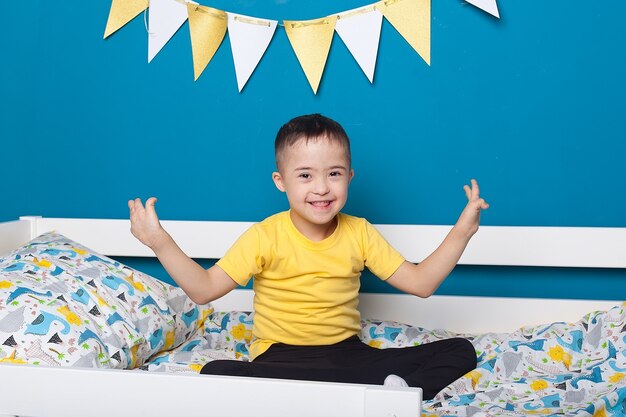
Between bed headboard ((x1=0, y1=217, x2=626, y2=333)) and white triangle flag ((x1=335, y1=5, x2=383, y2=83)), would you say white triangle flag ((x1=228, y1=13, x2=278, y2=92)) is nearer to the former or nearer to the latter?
white triangle flag ((x1=335, y1=5, x2=383, y2=83))

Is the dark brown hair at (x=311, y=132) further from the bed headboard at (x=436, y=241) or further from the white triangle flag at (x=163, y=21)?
the white triangle flag at (x=163, y=21)

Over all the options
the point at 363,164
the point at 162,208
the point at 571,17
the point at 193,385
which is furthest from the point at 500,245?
the point at 193,385

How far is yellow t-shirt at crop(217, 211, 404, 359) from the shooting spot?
157 centimetres

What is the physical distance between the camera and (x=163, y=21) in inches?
83.3

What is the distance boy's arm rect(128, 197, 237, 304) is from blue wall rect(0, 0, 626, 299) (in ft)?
2.07

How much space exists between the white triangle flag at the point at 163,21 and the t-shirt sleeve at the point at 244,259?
772 millimetres

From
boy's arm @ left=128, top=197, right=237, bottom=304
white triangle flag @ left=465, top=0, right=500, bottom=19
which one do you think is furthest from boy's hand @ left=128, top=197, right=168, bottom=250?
white triangle flag @ left=465, top=0, right=500, bottom=19

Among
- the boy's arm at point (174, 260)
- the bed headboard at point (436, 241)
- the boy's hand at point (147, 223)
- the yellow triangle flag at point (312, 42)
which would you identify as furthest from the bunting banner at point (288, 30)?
the boy's hand at point (147, 223)

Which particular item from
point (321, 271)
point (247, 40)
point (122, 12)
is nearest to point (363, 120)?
point (247, 40)

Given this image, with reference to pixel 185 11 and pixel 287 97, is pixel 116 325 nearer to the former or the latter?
pixel 287 97

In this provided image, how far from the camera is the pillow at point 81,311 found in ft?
4.45

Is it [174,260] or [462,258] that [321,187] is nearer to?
[174,260]

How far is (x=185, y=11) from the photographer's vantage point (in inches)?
82.7

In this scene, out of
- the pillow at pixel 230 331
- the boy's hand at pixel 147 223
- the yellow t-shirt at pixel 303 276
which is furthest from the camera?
the pillow at pixel 230 331
